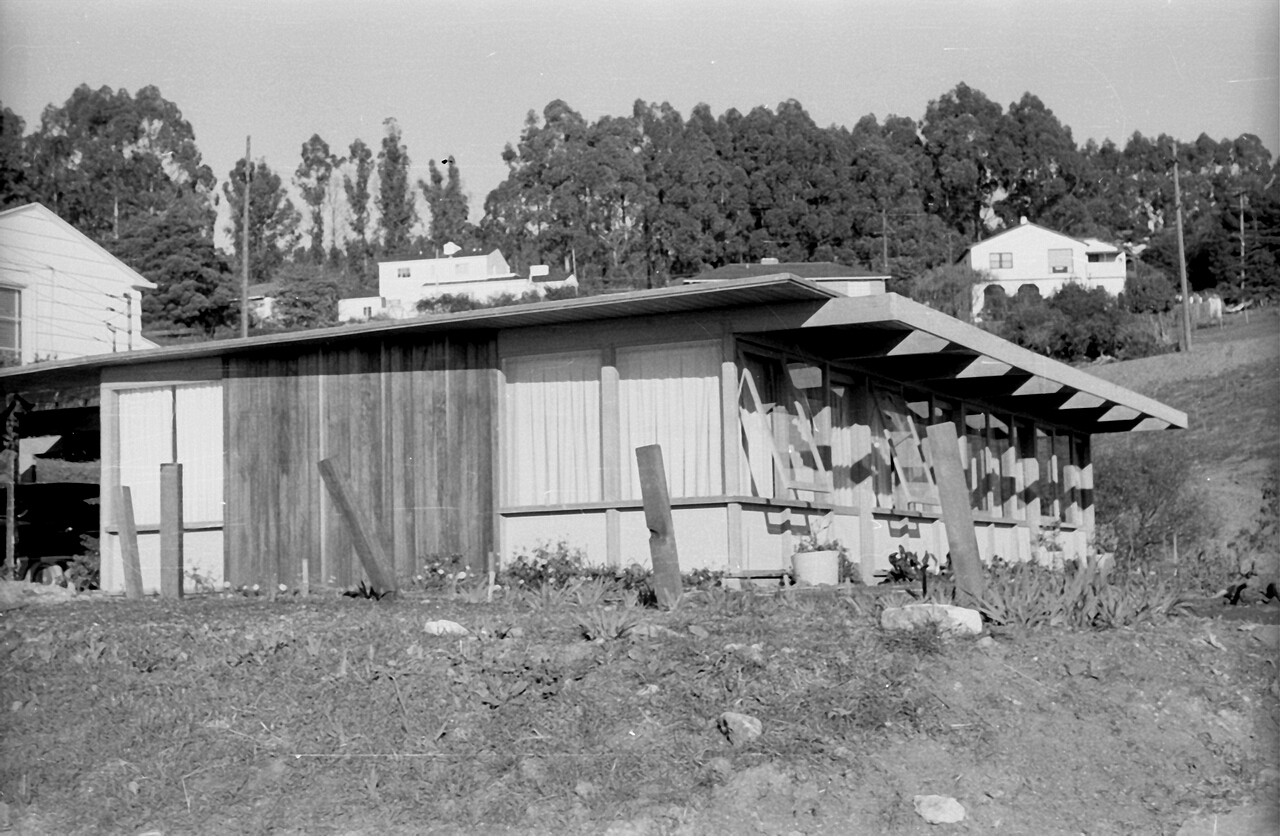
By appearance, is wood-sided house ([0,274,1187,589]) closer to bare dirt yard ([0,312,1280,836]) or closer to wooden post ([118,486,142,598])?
wooden post ([118,486,142,598])

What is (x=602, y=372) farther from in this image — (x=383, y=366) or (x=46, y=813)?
(x=46, y=813)

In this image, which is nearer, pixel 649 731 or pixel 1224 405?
pixel 649 731

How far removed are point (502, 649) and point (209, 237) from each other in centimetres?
5366

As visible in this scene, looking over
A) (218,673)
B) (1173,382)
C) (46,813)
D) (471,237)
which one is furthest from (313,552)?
(471,237)

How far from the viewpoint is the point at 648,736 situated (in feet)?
21.2

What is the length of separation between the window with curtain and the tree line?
31.3 metres

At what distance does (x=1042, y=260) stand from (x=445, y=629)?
61.8 meters

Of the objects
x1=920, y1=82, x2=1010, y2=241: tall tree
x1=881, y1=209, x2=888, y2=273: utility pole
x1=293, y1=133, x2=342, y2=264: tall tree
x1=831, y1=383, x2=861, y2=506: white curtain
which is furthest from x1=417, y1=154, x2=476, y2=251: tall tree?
x1=831, y1=383, x2=861, y2=506: white curtain

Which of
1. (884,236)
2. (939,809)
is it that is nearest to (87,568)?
(939,809)

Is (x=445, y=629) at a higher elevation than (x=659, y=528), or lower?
lower

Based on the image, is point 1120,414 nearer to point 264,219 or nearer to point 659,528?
point 659,528

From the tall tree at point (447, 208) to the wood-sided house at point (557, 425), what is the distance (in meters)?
55.4

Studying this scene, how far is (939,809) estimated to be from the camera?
230 inches

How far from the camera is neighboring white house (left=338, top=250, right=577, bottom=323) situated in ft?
200
